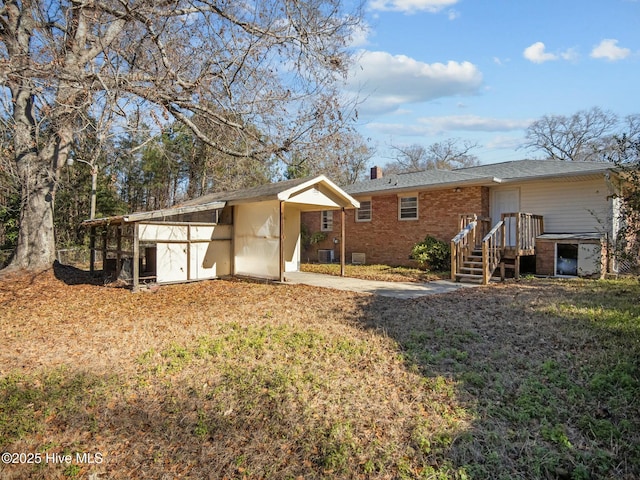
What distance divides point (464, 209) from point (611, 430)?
36.9 ft

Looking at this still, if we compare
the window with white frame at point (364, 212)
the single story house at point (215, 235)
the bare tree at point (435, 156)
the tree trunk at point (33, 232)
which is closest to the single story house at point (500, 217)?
the window with white frame at point (364, 212)

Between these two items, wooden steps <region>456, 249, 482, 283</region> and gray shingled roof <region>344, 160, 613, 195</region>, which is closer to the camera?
wooden steps <region>456, 249, 482, 283</region>

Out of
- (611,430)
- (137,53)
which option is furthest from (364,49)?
(611,430)

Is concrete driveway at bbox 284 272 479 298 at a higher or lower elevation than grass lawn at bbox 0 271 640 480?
higher

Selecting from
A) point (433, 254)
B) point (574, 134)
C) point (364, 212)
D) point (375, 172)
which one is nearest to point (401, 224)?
point (364, 212)

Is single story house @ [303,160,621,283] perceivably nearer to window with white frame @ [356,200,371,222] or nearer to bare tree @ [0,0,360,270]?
window with white frame @ [356,200,371,222]

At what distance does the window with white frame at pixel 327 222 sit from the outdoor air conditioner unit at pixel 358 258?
230 centimetres

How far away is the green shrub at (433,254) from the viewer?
13.3m

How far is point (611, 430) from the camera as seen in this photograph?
3107 mm

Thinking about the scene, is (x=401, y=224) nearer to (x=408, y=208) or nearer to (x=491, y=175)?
(x=408, y=208)

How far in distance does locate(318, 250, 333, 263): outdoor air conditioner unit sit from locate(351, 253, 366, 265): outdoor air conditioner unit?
4.69 ft

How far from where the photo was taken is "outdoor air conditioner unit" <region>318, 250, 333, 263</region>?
18.3 metres

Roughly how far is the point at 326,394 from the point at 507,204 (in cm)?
1185

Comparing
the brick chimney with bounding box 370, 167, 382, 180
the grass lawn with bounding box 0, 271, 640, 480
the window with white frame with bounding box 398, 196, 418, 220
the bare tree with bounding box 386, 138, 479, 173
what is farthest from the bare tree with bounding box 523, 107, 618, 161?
the grass lawn with bounding box 0, 271, 640, 480
